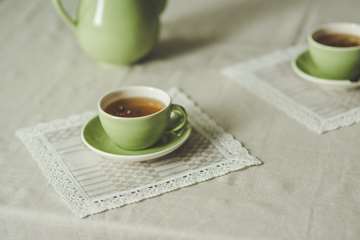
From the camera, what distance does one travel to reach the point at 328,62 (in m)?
0.96

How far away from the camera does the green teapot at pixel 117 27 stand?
40.4 inches

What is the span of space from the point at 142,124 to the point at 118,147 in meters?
0.06

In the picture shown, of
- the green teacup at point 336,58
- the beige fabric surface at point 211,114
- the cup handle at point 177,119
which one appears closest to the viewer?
the beige fabric surface at point 211,114

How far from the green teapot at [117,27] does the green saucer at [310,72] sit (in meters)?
0.26

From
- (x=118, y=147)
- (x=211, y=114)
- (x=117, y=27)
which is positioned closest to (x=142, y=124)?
(x=118, y=147)

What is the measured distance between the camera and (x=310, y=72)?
3.28ft

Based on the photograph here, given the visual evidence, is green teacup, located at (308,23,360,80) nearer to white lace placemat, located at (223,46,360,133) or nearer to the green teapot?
white lace placemat, located at (223,46,360,133)

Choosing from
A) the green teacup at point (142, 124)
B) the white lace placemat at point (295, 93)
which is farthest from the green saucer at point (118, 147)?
the white lace placemat at point (295, 93)

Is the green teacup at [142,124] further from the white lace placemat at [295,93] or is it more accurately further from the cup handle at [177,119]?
the white lace placemat at [295,93]

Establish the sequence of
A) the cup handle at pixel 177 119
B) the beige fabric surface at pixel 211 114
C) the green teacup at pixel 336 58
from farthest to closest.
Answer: the green teacup at pixel 336 58 → the cup handle at pixel 177 119 → the beige fabric surface at pixel 211 114

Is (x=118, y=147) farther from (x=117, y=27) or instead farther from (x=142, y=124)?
(x=117, y=27)

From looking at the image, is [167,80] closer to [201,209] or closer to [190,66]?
[190,66]

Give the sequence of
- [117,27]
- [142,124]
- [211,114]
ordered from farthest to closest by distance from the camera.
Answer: [117,27] → [211,114] → [142,124]

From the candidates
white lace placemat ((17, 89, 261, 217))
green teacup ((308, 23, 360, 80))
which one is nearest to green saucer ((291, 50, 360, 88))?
green teacup ((308, 23, 360, 80))
